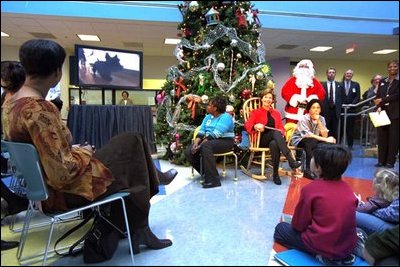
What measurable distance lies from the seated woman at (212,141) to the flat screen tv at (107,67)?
4.31 feet

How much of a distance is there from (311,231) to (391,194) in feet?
1.67

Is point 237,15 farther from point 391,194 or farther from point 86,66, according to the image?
point 391,194

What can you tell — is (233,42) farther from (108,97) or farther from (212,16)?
(108,97)

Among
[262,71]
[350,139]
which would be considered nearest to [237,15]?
[262,71]

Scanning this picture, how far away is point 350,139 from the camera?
17.4 ft

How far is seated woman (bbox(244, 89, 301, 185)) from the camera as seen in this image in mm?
3645

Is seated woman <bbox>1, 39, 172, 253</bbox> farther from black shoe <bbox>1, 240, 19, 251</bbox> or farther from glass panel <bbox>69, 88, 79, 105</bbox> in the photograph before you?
glass panel <bbox>69, 88, 79, 105</bbox>

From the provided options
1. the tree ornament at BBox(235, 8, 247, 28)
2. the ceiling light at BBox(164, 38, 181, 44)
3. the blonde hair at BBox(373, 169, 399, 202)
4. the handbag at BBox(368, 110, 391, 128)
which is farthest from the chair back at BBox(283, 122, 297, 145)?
the ceiling light at BBox(164, 38, 181, 44)

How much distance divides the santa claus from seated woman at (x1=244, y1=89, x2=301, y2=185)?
0.65 meters

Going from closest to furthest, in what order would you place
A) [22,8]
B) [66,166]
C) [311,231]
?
[22,8] < [66,166] < [311,231]

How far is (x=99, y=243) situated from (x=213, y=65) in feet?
10.3

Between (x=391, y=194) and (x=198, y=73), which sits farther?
(x=198, y=73)

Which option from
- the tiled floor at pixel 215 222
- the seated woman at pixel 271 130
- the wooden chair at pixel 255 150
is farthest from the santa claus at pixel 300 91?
the tiled floor at pixel 215 222

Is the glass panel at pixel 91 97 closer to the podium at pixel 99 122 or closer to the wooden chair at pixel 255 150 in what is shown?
the podium at pixel 99 122
